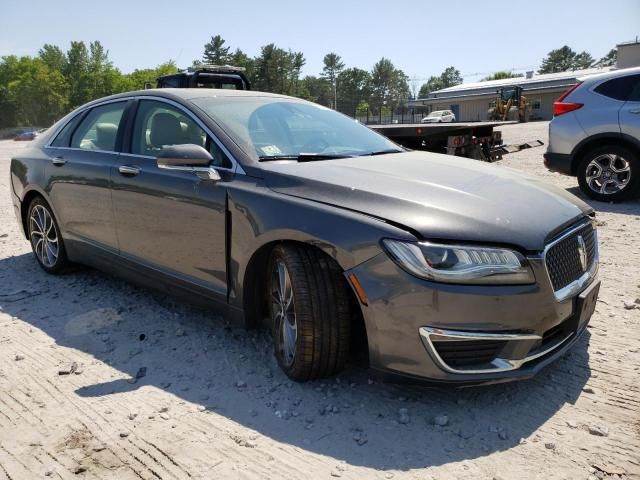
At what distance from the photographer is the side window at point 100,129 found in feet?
13.8

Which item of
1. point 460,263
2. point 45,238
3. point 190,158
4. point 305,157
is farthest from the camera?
point 45,238

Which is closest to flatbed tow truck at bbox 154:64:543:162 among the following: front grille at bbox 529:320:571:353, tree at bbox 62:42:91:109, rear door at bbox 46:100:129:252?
rear door at bbox 46:100:129:252

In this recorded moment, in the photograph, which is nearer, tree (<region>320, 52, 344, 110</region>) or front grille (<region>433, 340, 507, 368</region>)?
front grille (<region>433, 340, 507, 368</region>)

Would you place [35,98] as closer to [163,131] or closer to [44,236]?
[44,236]

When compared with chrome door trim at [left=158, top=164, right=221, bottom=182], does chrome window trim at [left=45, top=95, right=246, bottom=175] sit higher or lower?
higher

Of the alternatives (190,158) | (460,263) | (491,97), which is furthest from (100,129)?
(491,97)

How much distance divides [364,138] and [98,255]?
231cm

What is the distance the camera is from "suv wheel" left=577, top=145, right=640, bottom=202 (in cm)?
731

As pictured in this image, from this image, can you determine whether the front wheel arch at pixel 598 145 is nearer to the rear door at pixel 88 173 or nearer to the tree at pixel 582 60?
the rear door at pixel 88 173

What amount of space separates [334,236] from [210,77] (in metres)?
10.4

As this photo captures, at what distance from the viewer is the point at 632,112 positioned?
722cm

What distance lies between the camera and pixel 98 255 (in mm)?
4340

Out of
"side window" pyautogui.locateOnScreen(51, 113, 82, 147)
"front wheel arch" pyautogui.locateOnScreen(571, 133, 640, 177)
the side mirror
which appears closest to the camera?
the side mirror

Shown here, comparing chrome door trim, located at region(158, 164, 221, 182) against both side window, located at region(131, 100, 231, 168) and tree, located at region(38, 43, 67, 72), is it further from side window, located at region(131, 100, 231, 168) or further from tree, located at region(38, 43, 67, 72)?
tree, located at region(38, 43, 67, 72)
